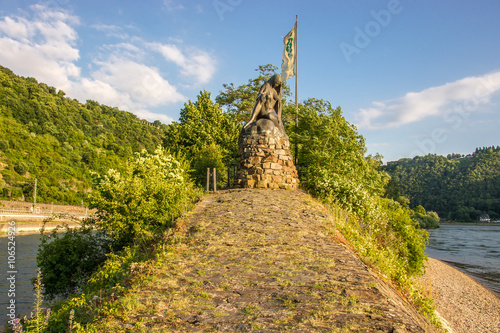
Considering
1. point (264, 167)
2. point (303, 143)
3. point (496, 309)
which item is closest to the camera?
point (264, 167)

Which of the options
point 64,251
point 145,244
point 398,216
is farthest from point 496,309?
point 64,251

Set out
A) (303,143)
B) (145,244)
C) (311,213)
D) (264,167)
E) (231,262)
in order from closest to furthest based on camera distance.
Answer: (231,262), (145,244), (311,213), (264,167), (303,143)

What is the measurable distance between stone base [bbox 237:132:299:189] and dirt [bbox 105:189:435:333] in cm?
488

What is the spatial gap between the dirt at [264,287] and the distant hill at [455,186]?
62.5 m

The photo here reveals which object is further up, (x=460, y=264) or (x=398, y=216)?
(x=398, y=216)

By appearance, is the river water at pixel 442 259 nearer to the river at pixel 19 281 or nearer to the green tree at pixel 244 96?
the river at pixel 19 281

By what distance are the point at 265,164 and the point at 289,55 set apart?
29.0 feet

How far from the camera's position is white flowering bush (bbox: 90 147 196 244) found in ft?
29.1

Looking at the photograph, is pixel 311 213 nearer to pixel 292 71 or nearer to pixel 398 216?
pixel 398 216

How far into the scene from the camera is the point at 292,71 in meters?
19.2

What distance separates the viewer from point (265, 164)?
13.9 m

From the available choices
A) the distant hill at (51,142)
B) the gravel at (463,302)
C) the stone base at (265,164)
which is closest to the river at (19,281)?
the stone base at (265,164)

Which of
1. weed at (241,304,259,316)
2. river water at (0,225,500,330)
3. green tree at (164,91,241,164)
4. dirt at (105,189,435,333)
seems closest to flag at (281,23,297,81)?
green tree at (164,91,241,164)

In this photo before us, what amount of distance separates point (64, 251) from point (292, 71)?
607 inches
